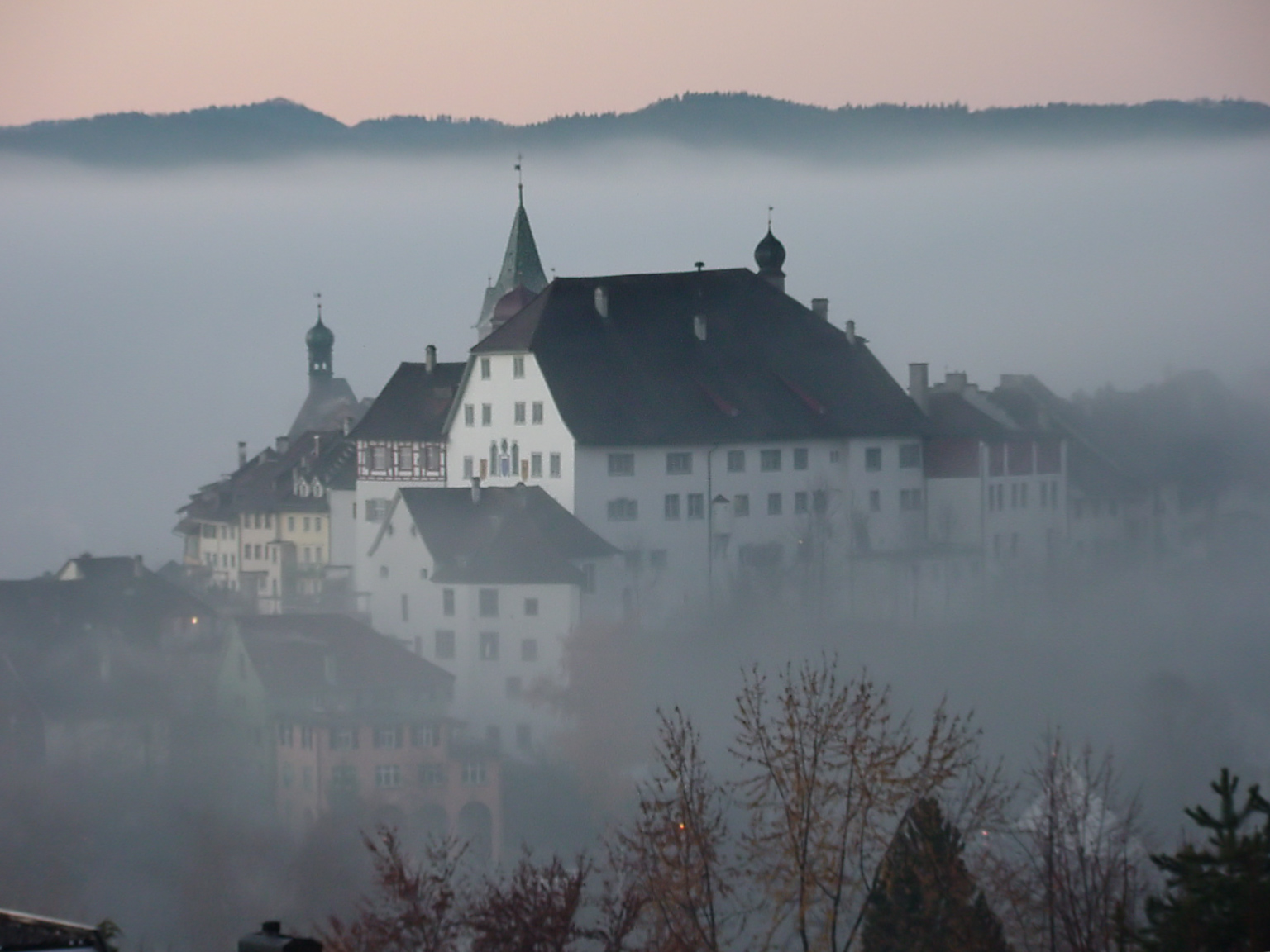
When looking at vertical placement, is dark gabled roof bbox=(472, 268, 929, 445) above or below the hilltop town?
above

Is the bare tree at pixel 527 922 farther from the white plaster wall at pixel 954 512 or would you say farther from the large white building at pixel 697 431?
the white plaster wall at pixel 954 512

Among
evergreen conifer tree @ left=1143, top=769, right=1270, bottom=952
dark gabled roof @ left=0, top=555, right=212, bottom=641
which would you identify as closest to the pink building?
dark gabled roof @ left=0, top=555, right=212, bottom=641

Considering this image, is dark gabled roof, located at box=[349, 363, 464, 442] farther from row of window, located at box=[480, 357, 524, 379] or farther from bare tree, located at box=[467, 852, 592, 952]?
bare tree, located at box=[467, 852, 592, 952]

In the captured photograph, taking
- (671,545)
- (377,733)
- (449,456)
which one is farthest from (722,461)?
(377,733)

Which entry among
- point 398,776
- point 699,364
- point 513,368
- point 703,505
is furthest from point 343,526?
point 398,776

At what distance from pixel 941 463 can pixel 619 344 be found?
11.8 m

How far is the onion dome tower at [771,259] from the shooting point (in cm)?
8381

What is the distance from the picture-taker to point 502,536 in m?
65.2

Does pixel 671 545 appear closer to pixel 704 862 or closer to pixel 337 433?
pixel 337 433

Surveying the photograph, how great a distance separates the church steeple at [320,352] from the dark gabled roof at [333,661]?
58.9 metres

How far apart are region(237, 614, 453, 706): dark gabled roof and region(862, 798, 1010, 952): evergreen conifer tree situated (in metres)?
41.5

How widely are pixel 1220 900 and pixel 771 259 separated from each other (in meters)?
65.6

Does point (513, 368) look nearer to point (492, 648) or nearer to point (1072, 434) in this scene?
point (492, 648)

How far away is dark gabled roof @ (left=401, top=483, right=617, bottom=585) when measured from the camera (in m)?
64.9
